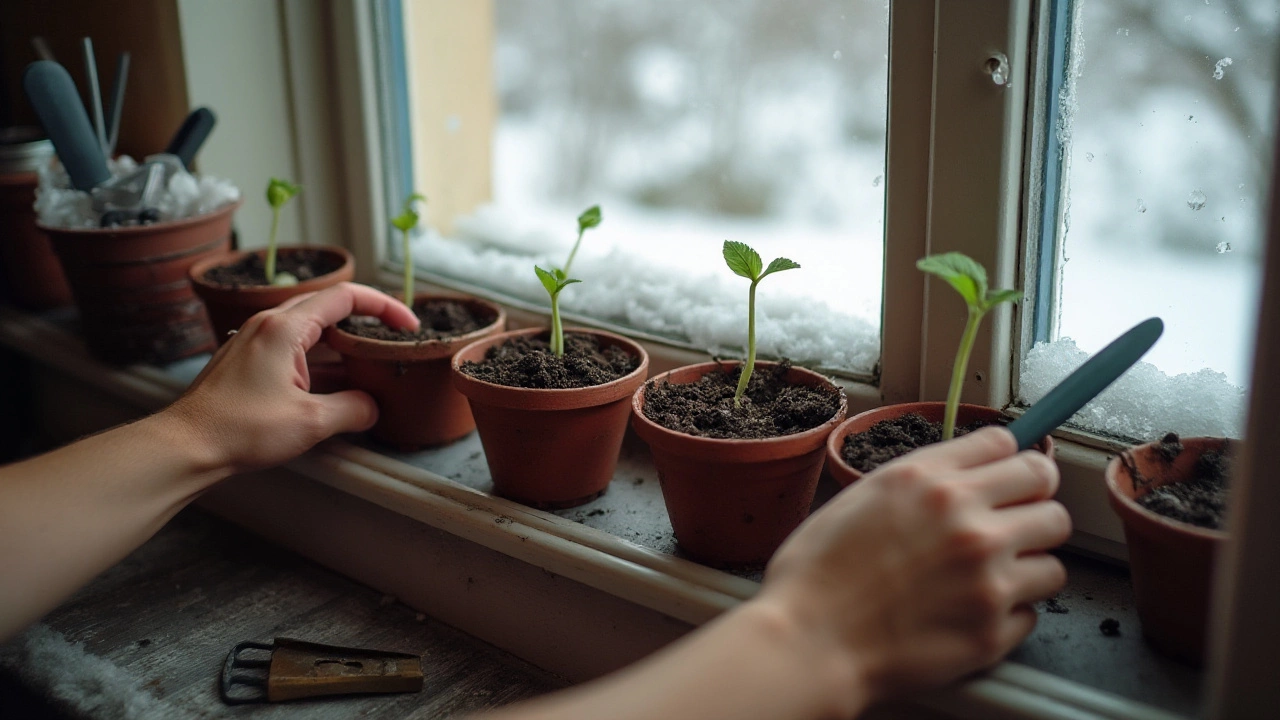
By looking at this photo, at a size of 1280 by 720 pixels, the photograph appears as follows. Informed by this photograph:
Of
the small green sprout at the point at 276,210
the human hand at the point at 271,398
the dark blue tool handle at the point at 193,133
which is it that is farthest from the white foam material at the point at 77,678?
the dark blue tool handle at the point at 193,133

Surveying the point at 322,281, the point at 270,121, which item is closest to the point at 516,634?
the point at 322,281

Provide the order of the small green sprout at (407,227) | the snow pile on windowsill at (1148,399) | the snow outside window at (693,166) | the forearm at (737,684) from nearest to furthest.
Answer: the forearm at (737,684)
the snow pile on windowsill at (1148,399)
the snow outside window at (693,166)
the small green sprout at (407,227)

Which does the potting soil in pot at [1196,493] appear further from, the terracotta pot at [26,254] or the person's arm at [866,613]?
the terracotta pot at [26,254]

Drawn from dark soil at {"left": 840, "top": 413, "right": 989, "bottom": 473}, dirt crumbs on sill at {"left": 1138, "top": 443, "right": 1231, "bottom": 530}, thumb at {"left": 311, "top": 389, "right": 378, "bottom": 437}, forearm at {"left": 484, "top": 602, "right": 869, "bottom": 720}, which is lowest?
forearm at {"left": 484, "top": 602, "right": 869, "bottom": 720}

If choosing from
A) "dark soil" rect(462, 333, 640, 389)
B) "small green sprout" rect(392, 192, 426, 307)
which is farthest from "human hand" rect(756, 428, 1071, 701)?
"small green sprout" rect(392, 192, 426, 307)

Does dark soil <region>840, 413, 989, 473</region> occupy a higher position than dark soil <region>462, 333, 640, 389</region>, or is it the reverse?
dark soil <region>462, 333, 640, 389</region>

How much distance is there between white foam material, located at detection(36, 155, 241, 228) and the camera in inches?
47.7

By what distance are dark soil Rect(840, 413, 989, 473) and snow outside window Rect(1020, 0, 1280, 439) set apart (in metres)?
0.13

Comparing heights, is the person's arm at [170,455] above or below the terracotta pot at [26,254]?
below

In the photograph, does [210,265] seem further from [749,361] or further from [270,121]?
[749,361]

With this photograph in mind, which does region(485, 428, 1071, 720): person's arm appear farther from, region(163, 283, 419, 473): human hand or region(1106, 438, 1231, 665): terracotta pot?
region(163, 283, 419, 473): human hand

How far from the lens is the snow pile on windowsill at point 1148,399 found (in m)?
0.77

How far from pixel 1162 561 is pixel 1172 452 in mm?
102

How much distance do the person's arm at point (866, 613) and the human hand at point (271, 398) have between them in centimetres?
48
